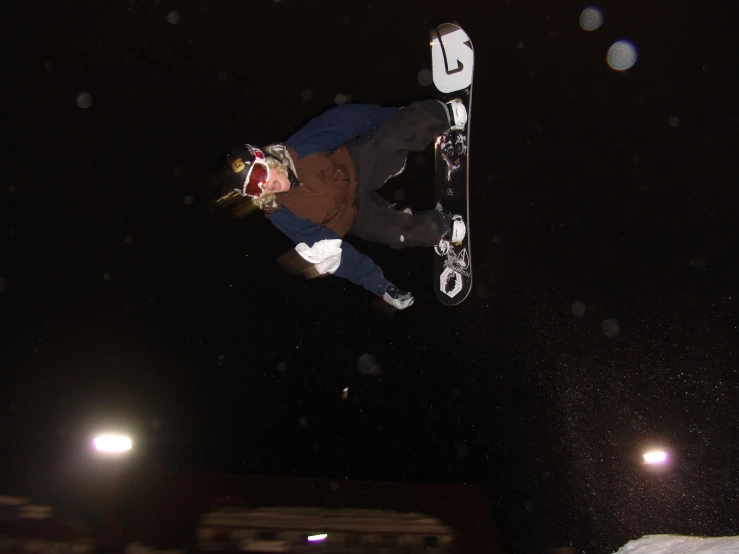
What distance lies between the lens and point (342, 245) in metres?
2.70

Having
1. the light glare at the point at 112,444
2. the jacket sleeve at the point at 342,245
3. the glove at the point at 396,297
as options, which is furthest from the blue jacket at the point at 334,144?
the light glare at the point at 112,444

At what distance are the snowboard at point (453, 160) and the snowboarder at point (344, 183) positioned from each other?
0.24 ft

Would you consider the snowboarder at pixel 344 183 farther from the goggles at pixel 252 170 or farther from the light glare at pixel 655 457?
the light glare at pixel 655 457

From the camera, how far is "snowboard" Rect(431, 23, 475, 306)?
3.15m

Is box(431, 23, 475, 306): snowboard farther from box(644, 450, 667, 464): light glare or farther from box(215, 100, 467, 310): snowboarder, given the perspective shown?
box(644, 450, 667, 464): light glare

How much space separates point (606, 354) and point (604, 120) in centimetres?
134

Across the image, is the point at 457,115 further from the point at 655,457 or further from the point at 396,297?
the point at 655,457

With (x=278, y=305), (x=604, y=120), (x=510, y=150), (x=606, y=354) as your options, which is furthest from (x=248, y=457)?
(x=604, y=120)

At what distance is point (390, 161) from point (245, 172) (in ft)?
2.99

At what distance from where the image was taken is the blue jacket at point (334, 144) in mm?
2535

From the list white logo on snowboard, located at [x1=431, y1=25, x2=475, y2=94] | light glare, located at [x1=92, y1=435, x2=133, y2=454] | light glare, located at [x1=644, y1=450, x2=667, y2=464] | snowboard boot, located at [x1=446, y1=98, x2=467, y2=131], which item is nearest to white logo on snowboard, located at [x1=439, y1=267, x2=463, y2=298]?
snowboard boot, located at [x1=446, y1=98, x2=467, y2=131]

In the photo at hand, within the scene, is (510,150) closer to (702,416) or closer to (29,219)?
(702,416)

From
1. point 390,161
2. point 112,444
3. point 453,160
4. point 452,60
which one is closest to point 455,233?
point 453,160

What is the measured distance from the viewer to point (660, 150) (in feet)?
9.16
